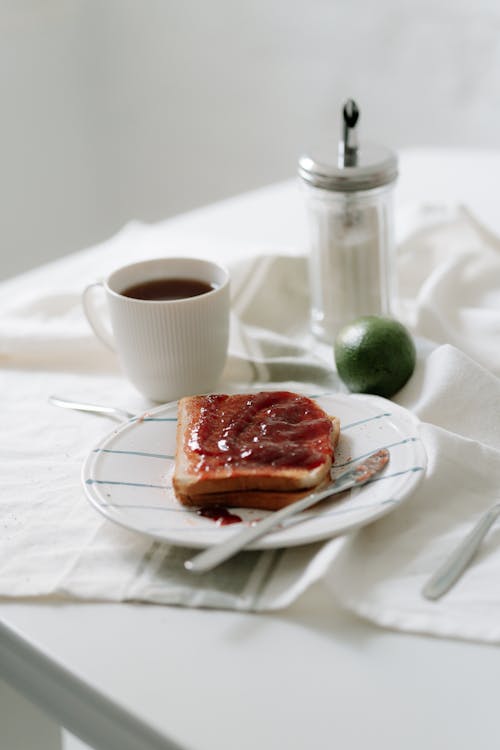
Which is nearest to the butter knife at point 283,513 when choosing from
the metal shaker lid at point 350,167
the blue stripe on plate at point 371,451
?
the blue stripe on plate at point 371,451

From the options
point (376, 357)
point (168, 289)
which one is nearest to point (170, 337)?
point (168, 289)

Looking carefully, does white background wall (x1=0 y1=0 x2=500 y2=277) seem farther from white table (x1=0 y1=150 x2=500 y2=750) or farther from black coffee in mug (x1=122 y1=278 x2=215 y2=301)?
white table (x1=0 y1=150 x2=500 y2=750)

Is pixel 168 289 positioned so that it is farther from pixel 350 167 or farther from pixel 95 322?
pixel 350 167

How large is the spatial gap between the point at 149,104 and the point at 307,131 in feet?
1.64

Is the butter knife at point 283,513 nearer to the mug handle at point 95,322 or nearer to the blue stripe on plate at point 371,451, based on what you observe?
the blue stripe on plate at point 371,451

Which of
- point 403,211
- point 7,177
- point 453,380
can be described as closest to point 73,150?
point 7,177

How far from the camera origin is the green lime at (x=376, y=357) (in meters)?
0.86

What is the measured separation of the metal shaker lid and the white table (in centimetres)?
48

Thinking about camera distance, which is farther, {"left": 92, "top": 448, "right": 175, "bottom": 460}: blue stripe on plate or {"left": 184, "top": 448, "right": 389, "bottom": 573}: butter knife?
{"left": 92, "top": 448, "right": 175, "bottom": 460}: blue stripe on plate

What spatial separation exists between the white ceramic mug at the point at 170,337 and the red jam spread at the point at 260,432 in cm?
11

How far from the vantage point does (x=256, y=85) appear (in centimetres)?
259

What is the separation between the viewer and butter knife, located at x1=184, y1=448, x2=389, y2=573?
0.60 meters

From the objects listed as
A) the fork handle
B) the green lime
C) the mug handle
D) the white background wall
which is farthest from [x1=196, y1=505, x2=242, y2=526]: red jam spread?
the white background wall

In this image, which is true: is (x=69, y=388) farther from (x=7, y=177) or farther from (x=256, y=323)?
(x=7, y=177)
